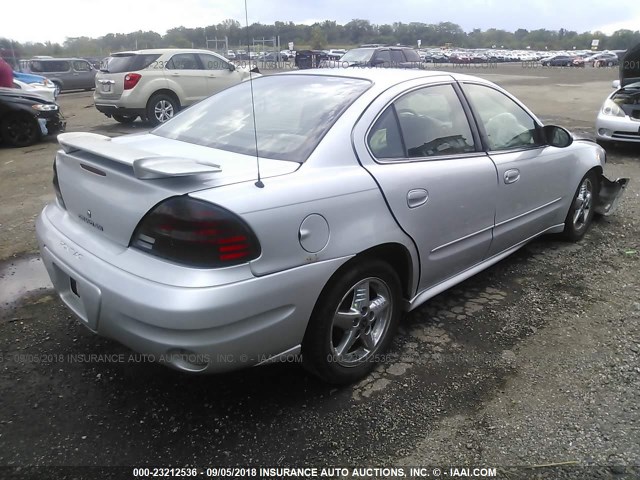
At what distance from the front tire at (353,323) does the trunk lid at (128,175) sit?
2.01 ft

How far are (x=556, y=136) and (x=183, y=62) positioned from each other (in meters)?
9.69

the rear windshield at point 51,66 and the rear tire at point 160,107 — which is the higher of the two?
the rear windshield at point 51,66

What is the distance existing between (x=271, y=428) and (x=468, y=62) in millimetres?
57740

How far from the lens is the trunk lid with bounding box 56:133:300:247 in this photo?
6.88 feet

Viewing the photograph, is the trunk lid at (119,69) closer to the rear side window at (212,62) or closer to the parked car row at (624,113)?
the rear side window at (212,62)

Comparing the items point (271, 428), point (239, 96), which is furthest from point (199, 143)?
point (271, 428)

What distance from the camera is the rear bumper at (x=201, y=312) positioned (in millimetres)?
1976

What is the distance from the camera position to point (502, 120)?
141 inches

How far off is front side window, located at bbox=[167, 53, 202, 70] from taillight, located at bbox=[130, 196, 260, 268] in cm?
1029

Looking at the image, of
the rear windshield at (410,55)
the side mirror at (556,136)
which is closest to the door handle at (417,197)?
the side mirror at (556,136)

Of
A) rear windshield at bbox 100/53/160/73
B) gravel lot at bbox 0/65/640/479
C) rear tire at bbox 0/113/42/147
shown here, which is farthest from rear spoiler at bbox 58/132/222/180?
rear windshield at bbox 100/53/160/73

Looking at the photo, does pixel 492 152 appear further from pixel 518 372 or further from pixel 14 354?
pixel 14 354

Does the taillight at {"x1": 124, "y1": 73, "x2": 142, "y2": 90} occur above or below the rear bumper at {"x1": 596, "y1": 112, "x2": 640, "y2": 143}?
above

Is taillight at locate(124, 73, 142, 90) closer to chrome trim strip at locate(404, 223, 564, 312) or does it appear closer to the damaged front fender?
the damaged front fender
